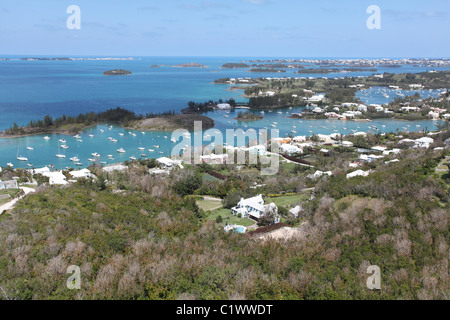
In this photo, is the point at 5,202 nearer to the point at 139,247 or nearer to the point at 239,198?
the point at 139,247

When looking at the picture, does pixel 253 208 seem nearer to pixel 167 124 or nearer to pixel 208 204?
pixel 208 204

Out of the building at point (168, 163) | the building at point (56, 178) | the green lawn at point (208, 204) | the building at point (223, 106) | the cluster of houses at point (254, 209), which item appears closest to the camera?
the cluster of houses at point (254, 209)

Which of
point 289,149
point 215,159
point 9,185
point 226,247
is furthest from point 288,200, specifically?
point 9,185

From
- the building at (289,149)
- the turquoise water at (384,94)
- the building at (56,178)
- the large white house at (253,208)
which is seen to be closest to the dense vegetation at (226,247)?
the large white house at (253,208)

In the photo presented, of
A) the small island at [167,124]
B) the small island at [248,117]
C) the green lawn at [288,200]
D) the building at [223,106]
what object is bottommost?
the green lawn at [288,200]

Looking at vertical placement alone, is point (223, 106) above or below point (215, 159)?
above

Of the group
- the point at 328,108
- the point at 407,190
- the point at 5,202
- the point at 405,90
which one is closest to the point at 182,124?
the point at 328,108

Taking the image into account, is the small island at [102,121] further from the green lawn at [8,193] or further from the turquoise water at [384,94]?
the turquoise water at [384,94]
